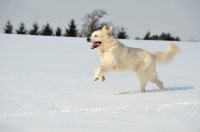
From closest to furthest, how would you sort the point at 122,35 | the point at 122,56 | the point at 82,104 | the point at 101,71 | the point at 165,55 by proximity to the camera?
the point at 82,104 → the point at 101,71 → the point at 122,56 → the point at 165,55 → the point at 122,35

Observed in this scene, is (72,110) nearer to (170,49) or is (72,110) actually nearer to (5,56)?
(170,49)

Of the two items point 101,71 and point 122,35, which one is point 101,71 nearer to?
point 101,71

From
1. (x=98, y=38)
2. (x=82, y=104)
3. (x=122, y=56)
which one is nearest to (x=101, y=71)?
(x=122, y=56)

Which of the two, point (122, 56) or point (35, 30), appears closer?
point (122, 56)

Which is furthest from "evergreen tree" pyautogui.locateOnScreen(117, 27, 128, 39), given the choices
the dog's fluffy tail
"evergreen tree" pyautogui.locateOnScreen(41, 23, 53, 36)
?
the dog's fluffy tail

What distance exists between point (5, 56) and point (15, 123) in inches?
451

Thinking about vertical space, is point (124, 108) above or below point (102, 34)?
below

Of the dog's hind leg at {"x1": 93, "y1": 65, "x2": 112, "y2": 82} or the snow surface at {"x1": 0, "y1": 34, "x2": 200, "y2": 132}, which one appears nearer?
the snow surface at {"x1": 0, "y1": 34, "x2": 200, "y2": 132}

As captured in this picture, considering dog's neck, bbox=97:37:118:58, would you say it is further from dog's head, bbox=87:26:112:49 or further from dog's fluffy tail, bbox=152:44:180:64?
dog's fluffy tail, bbox=152:44:180:64

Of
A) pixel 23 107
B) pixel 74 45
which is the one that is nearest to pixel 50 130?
pixel 23 107

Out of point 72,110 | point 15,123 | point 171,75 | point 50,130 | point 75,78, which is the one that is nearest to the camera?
point 50,130

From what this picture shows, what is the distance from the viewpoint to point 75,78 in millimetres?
10828

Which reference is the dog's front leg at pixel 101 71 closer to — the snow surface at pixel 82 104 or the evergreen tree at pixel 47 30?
the snow surface at pixel 82 104

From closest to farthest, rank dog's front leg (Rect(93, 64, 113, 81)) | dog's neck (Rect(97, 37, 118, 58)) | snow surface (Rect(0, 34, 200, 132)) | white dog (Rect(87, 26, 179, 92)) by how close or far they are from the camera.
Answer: snow surface (Rect(0, 34, 200, 132)) → dog's front leg (Rect(93, 64, 113, 81)) → white dog (Rect(87, 26, 179, 92)) → dog's neck (Rect(97, 37, 118, 58))
